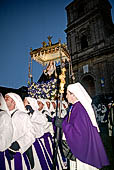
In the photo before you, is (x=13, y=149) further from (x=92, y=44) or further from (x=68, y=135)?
(x=92, y=44)

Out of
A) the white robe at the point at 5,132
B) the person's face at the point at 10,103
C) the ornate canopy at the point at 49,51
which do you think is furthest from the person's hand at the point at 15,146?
the ornate canopy at the point at 49,51

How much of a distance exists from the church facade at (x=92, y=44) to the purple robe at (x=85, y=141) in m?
11.8

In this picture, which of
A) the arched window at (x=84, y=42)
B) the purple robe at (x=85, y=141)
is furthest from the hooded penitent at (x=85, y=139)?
the arched window at (x=84, y=42)

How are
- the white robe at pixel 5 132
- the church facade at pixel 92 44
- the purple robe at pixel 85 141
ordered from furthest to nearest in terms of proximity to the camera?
1. the church facade at pixel 92 44
2. the white robe at pixel 5 132
3. the purple robe at pixel 85 141

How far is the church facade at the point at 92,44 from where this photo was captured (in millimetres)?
13742

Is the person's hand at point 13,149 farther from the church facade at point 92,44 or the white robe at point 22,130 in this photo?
the church facade at point 92,44

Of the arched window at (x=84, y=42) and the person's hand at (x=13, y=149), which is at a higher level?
the arched window at (x=84, y=42)

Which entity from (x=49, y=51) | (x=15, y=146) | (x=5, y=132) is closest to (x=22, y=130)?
(x=15, y=146)

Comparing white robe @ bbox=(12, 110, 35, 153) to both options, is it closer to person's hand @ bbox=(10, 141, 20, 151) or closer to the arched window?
person's hand @ bbox=(10, 141, 20, 151)

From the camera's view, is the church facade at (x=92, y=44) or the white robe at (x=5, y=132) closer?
the white robe at (x=5, y=132)

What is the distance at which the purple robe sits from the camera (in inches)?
83.2

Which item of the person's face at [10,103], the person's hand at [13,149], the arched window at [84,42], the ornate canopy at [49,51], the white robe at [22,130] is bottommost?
the person's hand at [13,149]

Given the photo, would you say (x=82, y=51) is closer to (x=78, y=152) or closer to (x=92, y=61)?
(x=92, y=61)

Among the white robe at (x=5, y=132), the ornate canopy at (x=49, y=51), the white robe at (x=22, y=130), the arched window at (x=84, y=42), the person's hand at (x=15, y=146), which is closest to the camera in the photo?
the white robe at (x=5, y=132)
